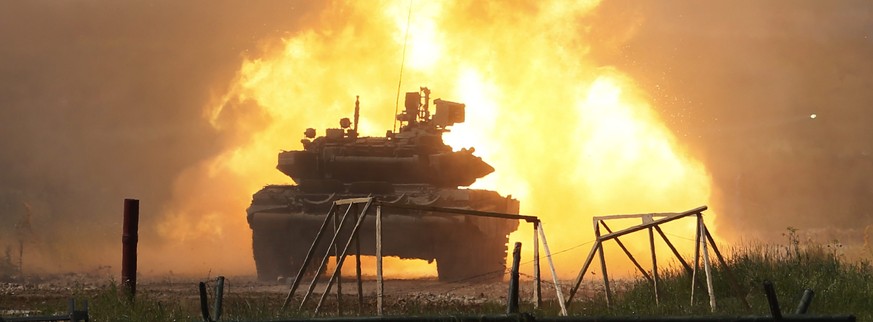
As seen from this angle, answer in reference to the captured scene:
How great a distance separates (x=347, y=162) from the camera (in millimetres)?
36094

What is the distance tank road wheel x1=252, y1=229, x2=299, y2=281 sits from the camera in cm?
3659

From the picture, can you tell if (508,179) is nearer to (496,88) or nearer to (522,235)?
(496,88)

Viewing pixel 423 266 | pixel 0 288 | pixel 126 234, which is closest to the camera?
pixel 126 234

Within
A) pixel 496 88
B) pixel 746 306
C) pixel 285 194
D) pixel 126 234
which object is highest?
pixel 496 88

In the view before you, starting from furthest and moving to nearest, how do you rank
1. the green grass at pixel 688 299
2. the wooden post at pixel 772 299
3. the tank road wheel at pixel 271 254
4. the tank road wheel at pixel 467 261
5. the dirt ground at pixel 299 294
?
the tank road wheel at pixel 271 254
the tank road wheel at pixel 467 261
the dirt ground at pixel 299 294
the green grass at pixel 688 299
the wooden post at pixel 772 299

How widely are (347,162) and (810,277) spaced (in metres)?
19.3

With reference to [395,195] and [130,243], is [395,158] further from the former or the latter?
[130,243]

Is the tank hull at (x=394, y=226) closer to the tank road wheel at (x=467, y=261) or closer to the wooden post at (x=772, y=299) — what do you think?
the tank road wheel at (x=467, y=261)

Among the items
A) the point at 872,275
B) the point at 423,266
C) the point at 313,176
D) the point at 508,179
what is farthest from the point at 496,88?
the point at 872,275

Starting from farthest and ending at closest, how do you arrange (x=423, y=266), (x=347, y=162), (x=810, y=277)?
(x=423, y=266), (x=347, y=162), (x=810, y=277)

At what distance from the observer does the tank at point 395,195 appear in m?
35.2

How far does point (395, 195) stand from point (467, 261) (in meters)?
2.86

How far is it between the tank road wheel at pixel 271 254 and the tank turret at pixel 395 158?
191 cm

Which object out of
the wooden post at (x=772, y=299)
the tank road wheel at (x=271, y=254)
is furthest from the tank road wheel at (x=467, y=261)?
the wooden post at (x=772, y=299)
